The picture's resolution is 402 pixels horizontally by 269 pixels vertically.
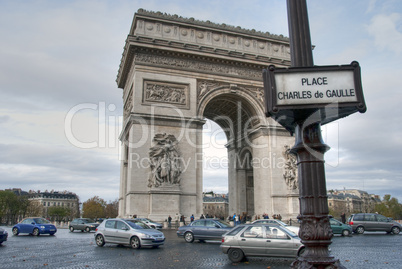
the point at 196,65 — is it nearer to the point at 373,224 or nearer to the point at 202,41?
the point at 202,41

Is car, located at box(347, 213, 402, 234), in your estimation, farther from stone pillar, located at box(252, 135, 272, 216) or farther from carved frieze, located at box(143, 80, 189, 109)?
carved frieze, located at box(143, 80, 189, 109)

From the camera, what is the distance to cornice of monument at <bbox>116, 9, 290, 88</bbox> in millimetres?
25969

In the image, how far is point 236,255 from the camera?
10656 mm

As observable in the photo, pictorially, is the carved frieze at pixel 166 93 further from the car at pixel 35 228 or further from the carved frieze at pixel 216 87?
the car at pixel 35 228

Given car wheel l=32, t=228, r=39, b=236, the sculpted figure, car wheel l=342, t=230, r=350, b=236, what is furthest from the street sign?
car wheel l=32, t=228, r=39, b=236

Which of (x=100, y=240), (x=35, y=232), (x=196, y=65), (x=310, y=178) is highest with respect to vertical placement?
(x=196, y=65)

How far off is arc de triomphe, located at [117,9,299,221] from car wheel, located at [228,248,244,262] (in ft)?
42.8

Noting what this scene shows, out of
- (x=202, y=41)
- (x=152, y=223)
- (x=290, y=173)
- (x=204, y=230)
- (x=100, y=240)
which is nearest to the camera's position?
(x=100, y=240)

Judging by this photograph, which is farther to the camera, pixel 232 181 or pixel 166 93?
pixel 232 181

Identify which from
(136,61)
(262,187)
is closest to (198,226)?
(262,187)

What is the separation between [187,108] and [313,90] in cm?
2271

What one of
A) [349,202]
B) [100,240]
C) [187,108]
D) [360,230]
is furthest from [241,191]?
[349,202]

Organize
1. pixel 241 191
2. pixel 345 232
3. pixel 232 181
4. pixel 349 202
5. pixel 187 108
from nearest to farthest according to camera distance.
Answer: pixel 345 232 → pixel 187 108 → pixel 241 191 → pixel 232 181 → pixel 349 202

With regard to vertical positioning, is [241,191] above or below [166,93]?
Answer: below
